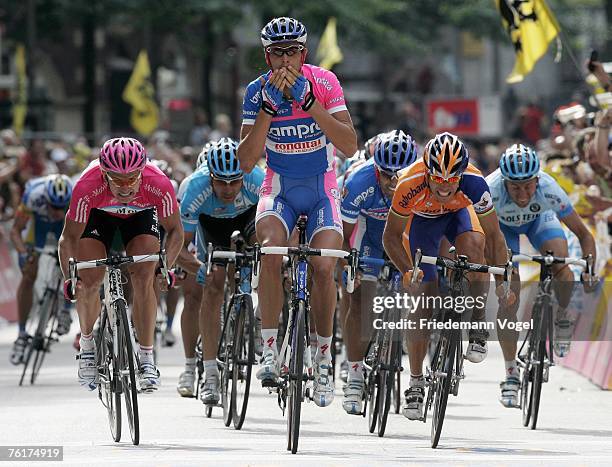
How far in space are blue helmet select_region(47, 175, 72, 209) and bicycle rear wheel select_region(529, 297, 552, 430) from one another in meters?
5.47

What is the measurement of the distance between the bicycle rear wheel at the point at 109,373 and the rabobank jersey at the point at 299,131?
4.67ft

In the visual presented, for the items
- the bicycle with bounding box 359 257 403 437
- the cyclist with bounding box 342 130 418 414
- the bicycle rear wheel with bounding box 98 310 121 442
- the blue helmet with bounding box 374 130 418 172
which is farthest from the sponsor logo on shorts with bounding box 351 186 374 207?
the bicycle rear wheel with bounding box 98 310 121 442

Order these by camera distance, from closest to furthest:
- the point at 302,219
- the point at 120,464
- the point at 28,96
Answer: the point at 120,464
the point at 302,219
the point at 28,96

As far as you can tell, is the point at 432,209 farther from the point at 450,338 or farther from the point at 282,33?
the point at 282,33

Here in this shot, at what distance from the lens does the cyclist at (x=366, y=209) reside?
12742 millimetres

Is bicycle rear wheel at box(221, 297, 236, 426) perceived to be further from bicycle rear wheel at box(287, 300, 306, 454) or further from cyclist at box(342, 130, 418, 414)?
bicycle rear wheel at box(287, 300, 306, 454)

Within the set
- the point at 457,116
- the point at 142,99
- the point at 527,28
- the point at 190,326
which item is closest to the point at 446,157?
the point at 190,326

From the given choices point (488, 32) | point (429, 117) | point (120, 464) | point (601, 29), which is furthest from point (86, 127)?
point (120, 464)

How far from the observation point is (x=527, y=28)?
20.2m

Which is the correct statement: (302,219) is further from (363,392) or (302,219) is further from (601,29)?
(601,29)

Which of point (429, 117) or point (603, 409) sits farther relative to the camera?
point (429, 117)

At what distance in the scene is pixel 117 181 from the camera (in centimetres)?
1164

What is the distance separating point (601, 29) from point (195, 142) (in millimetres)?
21060

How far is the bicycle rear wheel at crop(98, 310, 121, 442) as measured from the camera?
451 inches
